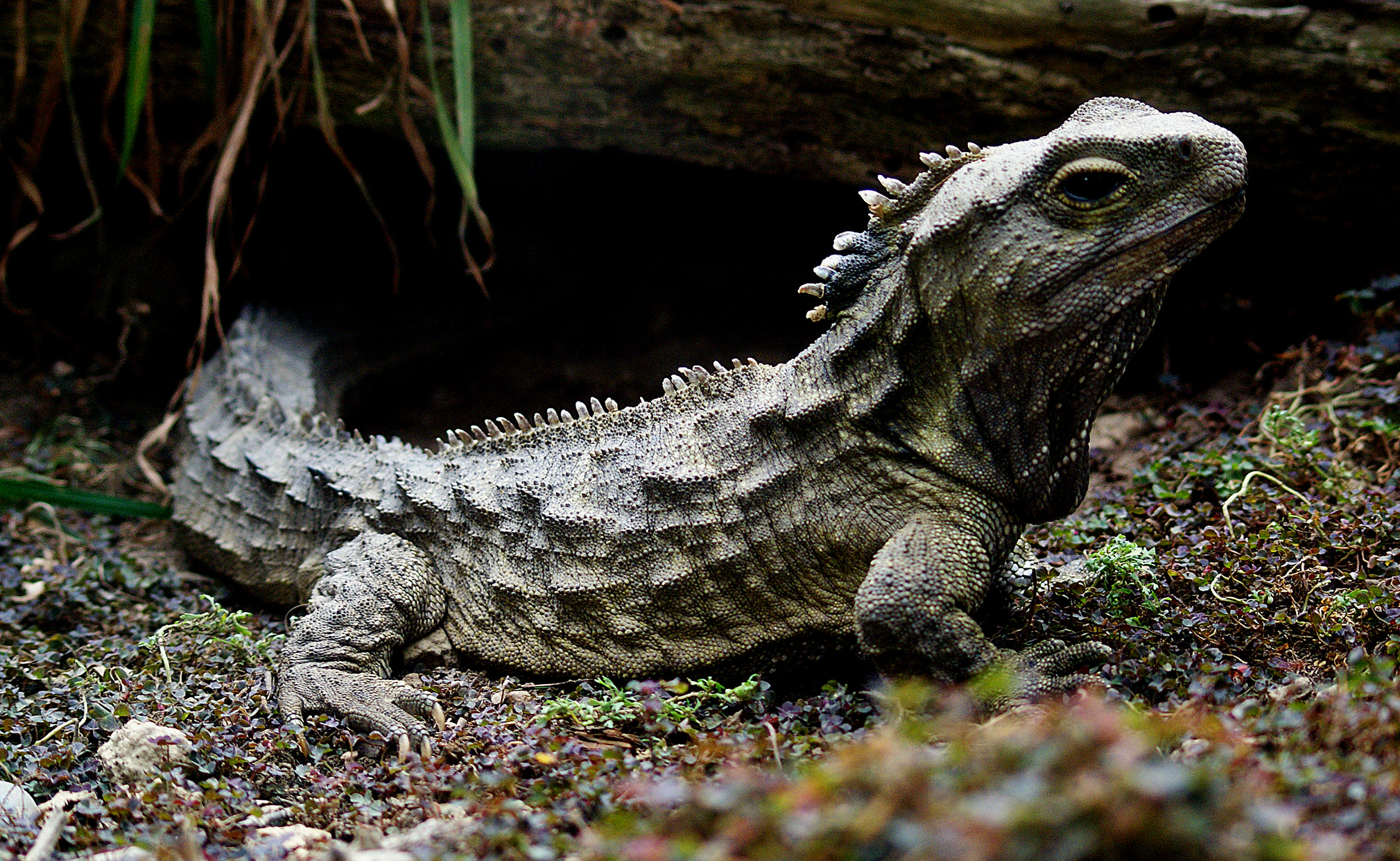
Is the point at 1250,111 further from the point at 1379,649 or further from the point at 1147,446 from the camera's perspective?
the point at 1379,649

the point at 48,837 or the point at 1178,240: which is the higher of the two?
the point at 1178,240

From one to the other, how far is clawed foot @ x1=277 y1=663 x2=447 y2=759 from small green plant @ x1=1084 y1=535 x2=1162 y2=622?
7.88 ft

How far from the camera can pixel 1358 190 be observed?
5453 mm

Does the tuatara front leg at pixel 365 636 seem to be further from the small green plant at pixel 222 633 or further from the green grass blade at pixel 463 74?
the green grass blade at pixel 463 74

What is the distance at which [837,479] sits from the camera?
3713 millimetres

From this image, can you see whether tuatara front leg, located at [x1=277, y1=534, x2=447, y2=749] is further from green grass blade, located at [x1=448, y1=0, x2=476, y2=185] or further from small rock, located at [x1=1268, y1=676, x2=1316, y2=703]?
small rock, located at [x1=1268, y1=676, x2=1316, y2=703]

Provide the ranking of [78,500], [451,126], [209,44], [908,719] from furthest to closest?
[209,44] → [451,126] → [78,500] → [908,719]

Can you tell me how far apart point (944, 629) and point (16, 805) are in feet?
9.06

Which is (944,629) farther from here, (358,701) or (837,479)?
(358,701)

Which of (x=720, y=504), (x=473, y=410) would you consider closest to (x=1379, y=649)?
(x=720, y=504)

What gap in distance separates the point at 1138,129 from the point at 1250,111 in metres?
2.43

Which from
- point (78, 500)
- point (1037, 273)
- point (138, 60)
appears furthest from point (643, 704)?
point (138, 60)

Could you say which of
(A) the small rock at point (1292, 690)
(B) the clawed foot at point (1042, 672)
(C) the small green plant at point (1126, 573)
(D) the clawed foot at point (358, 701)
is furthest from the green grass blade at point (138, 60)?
(A) the small rock at point (1292, 690)

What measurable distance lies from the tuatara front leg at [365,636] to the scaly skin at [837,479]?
0.01 m
